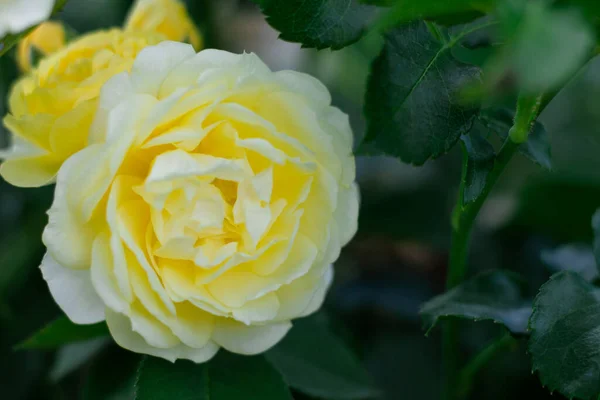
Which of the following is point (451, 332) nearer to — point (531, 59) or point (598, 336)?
point (598, 336)

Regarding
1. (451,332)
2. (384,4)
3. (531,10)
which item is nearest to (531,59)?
(531,10)

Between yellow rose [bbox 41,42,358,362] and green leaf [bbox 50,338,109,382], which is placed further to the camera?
green leaf [bbox 50,338,109,382]

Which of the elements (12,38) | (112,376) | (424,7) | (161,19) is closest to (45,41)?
(161,19)

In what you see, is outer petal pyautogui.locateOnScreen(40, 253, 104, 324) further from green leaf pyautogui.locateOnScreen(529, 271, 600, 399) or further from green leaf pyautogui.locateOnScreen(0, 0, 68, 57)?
green leaf pyautogui.locateOnScreen(529, 271, 600, 399)

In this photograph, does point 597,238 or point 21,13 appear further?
point 597,238

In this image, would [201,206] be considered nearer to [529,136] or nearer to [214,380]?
[214,380]

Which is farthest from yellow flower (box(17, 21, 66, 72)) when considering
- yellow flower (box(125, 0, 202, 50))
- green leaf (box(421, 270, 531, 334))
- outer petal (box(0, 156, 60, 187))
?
green leaf (box(421, 270, 531, 334))
